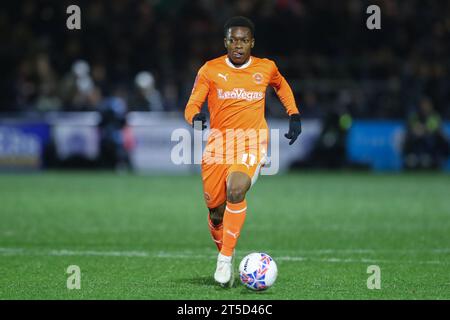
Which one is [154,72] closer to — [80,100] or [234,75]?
[80,100]

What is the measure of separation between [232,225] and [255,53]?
1495 cm

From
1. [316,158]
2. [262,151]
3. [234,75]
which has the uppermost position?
[234,75]

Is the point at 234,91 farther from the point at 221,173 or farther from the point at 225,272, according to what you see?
the point at 225,272

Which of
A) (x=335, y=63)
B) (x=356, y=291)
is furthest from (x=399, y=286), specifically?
(x=335, y=63)

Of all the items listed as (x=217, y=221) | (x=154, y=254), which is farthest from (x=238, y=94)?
(x=154, y=254)

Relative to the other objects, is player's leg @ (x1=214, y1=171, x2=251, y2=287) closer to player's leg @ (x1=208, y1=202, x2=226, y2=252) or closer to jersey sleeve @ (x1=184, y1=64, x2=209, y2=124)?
player's leg @ (x1=208, y1=202, x2=226, y2=252)

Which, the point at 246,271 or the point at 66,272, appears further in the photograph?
the point at 66,272

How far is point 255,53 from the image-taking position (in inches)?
890

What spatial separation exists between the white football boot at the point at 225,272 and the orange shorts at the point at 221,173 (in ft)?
2.09

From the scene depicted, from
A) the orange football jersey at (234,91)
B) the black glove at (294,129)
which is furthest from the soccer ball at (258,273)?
the orange football jersey at (234,91)

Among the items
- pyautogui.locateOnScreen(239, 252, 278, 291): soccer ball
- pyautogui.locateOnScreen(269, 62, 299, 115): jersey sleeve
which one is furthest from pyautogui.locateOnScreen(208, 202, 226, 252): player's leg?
pyautogui.locateOnScreen(269, 62, 299, 115): jersey sleeve

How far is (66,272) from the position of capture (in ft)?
28.1

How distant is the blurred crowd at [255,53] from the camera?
22.6 m
